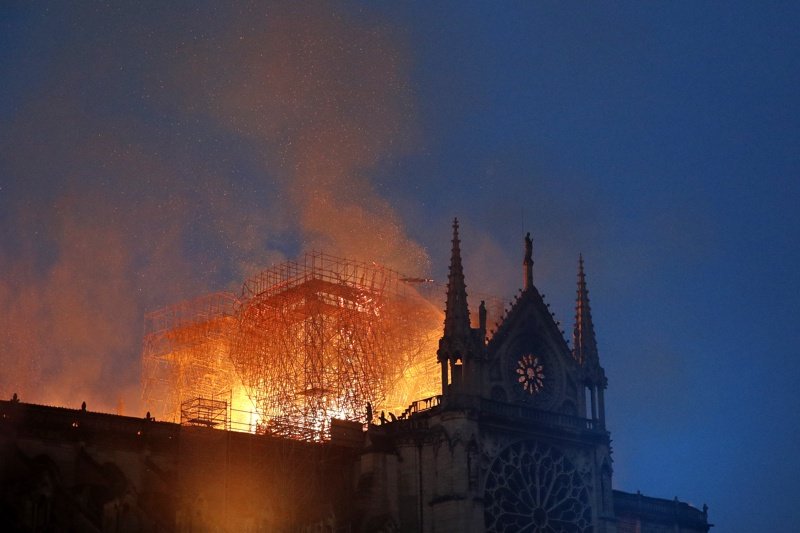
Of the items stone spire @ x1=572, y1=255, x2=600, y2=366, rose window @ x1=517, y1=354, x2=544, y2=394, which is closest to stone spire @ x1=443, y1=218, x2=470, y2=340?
rose window @ x1=517, y1=354, x2=544, y2=394

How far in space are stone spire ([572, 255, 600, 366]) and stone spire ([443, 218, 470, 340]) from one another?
26.1 feet

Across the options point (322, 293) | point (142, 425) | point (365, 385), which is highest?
point (322, 293)

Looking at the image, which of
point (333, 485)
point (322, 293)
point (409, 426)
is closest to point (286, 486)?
point (333, 485)

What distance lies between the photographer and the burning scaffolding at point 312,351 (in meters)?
69.6

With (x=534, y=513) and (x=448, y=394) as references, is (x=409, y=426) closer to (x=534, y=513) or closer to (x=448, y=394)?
(x=448, y=394)

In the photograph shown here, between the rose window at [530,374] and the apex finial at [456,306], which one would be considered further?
A: the rose window at [530,374]

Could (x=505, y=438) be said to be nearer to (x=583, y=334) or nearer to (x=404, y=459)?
(x=404, y=459)

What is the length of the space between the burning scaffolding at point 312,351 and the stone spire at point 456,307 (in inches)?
401

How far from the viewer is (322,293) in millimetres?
71812

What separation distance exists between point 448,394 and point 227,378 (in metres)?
23.8

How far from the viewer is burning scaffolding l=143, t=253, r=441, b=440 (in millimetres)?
69562

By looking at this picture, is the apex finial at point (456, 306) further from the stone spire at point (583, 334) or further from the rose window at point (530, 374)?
the stone spire at point (583, 334)

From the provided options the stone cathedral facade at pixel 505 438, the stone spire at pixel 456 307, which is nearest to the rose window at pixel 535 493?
the stone cathedral facade at pixel 505 438

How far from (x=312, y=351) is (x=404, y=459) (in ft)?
42.9
